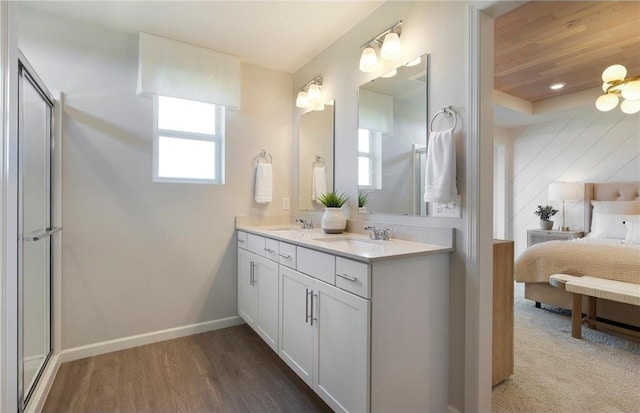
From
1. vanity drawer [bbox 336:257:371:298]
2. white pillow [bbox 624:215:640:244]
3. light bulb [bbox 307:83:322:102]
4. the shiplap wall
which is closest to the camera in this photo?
vanity drawer [bbox 336:257:371:298]

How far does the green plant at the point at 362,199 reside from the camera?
7.43ft

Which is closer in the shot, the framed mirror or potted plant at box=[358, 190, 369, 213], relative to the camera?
potted plant at box=[358, 190, 369, 213]

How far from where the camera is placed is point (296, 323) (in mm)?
1849

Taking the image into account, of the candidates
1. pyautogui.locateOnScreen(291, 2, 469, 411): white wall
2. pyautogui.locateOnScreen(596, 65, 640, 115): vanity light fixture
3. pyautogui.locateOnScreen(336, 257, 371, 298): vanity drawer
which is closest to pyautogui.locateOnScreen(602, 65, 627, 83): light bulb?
pyautogui.locateOnScreen(596, 65, 640, 115): vanity light fixture

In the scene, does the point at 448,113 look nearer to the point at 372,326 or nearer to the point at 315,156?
the point at 372,326

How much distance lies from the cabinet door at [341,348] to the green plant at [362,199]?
82cm

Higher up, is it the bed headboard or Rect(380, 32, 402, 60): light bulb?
Rect(380, 32, 402, 60): light bulb

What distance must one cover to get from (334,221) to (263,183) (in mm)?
942

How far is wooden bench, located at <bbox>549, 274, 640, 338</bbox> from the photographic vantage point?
2.29 m

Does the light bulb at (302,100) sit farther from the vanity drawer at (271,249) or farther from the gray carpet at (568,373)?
the gray carpet at (568,373)

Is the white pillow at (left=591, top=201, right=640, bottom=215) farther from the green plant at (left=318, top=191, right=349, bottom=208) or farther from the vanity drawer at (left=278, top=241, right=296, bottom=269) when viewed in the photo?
the vanity drawer at (left=278, top=241, right=296, bottom=269)

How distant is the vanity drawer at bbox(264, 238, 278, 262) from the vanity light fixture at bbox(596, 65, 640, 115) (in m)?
3.17

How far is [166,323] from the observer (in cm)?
259

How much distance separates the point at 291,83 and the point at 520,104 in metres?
3.16
